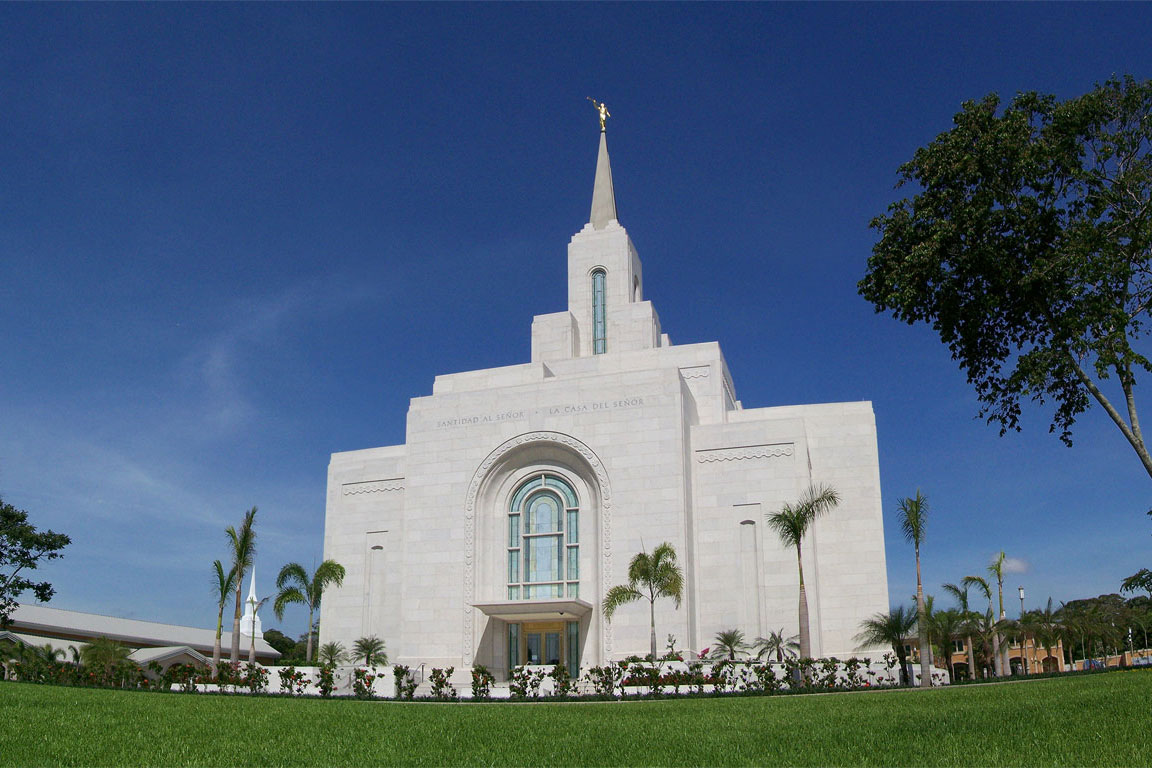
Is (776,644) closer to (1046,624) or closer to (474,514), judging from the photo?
(474,514)

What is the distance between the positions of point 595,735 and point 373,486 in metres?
26.1

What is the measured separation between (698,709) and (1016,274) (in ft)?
30.6

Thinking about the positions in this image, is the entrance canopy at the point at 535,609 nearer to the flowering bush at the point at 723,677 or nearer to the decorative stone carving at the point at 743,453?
the decorative stone carving at the point at 743,453

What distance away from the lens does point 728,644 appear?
2691 centimetres

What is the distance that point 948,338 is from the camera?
56.1ft

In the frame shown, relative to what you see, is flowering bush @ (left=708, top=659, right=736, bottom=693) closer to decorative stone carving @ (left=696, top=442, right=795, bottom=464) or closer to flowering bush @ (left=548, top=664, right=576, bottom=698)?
flowering bush @ (left=548, top=664, right=576, bottom=698)

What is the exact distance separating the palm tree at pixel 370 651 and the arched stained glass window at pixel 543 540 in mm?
4580

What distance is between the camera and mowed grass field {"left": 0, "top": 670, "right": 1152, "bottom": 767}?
7.10 meters

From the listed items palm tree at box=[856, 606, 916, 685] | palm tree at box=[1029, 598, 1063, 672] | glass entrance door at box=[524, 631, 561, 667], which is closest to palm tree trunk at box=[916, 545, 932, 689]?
palm tree at box=[856, 606, 916, 685]

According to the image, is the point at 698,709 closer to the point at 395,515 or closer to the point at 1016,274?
the point at 1016,274

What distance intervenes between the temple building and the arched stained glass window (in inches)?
1.9

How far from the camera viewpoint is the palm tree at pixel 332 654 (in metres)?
30.4

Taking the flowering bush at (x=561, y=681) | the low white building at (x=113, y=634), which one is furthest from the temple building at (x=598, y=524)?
the low white building at (x=113, y=634)

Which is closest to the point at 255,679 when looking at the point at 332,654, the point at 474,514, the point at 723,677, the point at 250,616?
the point at 332,654
